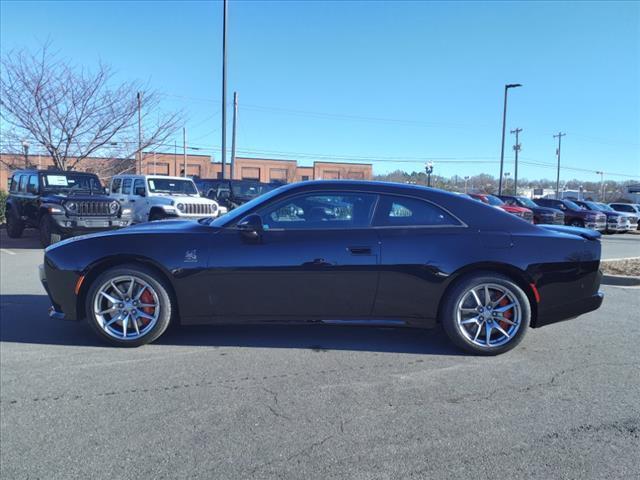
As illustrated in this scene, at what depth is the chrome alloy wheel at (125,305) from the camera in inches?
167

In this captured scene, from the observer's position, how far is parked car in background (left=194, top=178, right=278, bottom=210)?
17.4m

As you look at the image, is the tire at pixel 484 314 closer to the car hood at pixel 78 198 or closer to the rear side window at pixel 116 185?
the car hood at pixel 78 198

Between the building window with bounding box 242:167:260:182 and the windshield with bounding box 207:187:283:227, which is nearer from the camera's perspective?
the windshield with bounding box 207:187:283:227

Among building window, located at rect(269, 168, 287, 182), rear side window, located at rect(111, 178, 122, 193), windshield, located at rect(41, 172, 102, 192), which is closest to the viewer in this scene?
windshield, located at rect(41, 172, 102, 192)

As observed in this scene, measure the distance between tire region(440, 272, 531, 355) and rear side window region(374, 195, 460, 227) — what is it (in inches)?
22.2

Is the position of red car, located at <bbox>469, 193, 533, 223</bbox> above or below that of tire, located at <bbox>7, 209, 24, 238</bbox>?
above

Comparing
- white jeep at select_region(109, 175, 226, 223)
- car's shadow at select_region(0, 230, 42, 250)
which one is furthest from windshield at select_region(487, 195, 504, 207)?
car's shadow at select_region(0, 230, 42, 250)

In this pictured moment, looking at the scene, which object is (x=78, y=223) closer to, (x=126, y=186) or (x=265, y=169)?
(x=126, y=186)

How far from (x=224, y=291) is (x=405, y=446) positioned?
2067mm

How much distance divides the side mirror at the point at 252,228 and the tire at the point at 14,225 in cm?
1085

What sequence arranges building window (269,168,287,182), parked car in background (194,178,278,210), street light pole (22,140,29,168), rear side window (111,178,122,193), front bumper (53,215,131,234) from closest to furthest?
front bumper (53,215,131,234) → rear side window (111,178,122,193) → parked car in background (194,178,278,210) → street light pole (22,140,29,168) → building window (269,168,287,182)

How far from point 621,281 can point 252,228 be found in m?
6.52

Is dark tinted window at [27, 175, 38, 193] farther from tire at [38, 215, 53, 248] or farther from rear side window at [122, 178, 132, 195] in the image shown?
rear side window at [122, 178, 132, 195]

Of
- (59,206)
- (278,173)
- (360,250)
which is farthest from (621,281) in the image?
(278,173)
